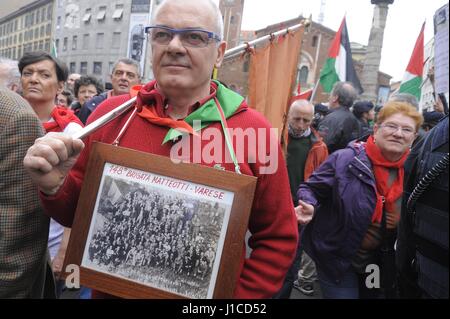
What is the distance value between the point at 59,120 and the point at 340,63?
19.8 feet

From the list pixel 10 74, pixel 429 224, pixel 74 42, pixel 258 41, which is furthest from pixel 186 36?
pixel 74 42

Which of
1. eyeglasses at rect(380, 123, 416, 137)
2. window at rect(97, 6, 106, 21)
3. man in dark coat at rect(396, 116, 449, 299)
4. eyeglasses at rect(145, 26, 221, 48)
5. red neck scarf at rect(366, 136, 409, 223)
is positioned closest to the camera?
man in dark coat at rect(396, 116, 449, 299)

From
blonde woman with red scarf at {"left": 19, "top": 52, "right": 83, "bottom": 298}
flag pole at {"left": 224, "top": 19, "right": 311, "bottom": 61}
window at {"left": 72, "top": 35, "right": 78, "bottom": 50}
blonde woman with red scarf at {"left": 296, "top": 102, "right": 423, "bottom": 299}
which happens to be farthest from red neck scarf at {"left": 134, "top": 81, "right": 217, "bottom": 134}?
window at {"left": 72, "top": 35, "right": 78, "bottom": 50}

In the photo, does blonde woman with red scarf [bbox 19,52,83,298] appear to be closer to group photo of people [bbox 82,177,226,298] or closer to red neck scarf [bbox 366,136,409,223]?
group photo of people [bbox 82,177,226,298]

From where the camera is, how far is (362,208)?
2.53m

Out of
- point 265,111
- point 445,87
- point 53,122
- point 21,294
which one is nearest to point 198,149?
point 445,87

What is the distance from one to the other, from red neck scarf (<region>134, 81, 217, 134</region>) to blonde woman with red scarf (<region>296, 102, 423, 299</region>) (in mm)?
1326

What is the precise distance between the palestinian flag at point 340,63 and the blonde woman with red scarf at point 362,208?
4.88m

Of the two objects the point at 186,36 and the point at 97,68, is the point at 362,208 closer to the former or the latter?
the point at 186,36

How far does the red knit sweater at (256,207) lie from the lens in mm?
1462

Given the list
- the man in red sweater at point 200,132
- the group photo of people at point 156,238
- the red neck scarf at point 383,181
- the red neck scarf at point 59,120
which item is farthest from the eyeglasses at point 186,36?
the red neck scarf at point 383,181

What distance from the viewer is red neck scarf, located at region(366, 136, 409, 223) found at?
2.58 m

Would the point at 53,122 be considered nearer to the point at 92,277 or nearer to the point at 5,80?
the point at 5,80
